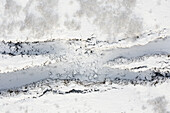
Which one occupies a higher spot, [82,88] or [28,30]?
[28,30]

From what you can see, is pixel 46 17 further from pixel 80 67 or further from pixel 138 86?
pixel 138 86

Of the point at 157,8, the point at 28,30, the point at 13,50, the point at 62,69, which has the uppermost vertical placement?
the point at 157,8

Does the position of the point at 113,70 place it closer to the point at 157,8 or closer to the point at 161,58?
the point at 161,58

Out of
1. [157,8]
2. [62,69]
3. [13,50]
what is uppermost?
[157,8]

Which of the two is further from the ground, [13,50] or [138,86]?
[13,50]

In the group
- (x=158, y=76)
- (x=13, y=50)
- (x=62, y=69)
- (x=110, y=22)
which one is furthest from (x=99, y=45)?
Result: (x=13, y=50)

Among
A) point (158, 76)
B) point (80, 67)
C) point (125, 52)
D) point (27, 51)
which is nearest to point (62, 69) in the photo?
point (80, 67)
